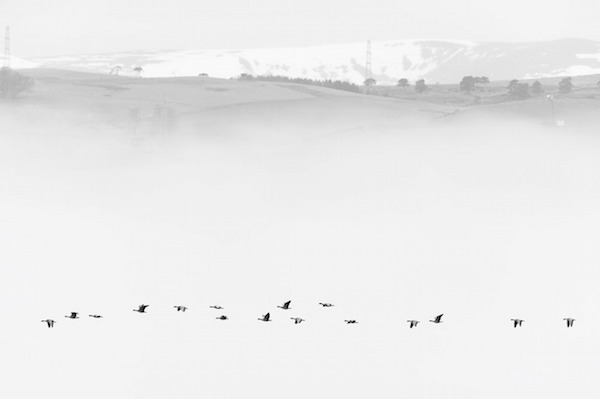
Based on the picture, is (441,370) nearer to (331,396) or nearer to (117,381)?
(331,396)

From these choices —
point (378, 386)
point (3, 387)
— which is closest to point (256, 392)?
point (378, 386)

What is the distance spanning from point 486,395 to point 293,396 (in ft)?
81.2

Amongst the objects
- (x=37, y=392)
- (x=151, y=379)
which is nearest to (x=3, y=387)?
(x=37, y=392)

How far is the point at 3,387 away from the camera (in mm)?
195250

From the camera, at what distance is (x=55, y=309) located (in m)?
192

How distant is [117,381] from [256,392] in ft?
65.3

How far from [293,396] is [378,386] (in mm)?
13454

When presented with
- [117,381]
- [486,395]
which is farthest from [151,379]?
[486,395]

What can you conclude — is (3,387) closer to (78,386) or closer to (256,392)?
(78,386)

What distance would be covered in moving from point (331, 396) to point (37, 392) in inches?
1365

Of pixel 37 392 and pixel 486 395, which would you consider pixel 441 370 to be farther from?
pixel 37 392

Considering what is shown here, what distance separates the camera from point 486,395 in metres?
196

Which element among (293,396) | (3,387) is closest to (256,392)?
(293,396)

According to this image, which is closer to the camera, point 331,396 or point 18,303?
point 331,396
